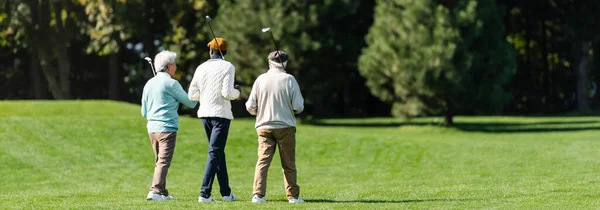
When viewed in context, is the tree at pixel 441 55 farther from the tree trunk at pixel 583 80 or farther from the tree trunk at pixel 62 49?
the tree trunk at pixel 583 80

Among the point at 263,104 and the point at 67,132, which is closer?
the point at 263,104

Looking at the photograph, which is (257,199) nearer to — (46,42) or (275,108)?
(275,108)

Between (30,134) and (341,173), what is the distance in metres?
7.58

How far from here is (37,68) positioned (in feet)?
178

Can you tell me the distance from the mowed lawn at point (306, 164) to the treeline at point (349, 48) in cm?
366

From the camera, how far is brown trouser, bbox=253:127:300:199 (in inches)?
500

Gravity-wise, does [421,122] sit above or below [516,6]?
below

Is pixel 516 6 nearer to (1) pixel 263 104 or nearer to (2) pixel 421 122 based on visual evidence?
(2) pixel 421 122

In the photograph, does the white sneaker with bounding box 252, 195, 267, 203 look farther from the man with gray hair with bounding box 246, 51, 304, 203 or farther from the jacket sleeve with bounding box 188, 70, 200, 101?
the jacket sleeve with bounding box 188, 70, 200, 101

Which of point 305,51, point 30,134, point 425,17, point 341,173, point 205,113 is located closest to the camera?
point 205,113

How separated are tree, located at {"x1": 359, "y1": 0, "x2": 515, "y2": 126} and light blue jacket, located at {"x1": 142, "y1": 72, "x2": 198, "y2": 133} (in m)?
23.9

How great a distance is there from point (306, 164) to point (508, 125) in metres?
16.9

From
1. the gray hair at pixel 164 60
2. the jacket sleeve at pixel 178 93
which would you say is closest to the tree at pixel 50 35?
the gray hair at pixel 164 60

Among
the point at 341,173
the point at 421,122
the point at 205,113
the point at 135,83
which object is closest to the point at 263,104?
the point at 205,113
